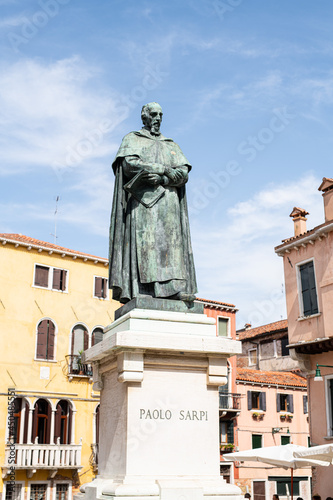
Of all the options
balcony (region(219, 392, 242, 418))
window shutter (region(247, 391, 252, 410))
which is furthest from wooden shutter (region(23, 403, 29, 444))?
window shutter (region(247, 391, 252, 410))

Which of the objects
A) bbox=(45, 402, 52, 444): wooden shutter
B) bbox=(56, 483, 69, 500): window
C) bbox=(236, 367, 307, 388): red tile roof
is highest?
bbox=(236, 367, 307, 388): red tile roof

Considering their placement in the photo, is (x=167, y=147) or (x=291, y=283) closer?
(x=167, y=147)

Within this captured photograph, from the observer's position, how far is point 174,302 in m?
6.75

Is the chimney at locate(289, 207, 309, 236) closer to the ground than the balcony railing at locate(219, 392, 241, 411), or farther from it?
farther from it

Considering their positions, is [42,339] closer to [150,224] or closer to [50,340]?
[50,340]

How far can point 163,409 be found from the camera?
6.06 m

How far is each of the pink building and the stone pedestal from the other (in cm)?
1570

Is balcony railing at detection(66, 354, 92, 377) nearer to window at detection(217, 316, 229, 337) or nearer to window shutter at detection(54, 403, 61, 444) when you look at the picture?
window shutter at detection(54, 403, 61, 444)

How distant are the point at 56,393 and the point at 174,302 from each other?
25.3 m

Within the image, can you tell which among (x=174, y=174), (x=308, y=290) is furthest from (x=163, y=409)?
(x=308, y=290)

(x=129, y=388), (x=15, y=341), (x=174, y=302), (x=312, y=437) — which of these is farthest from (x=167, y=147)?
(x=15, y=341)

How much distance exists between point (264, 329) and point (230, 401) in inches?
425

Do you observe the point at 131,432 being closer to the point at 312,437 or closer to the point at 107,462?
the point at 107,462

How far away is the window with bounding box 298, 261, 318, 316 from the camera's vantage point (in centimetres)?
2292
